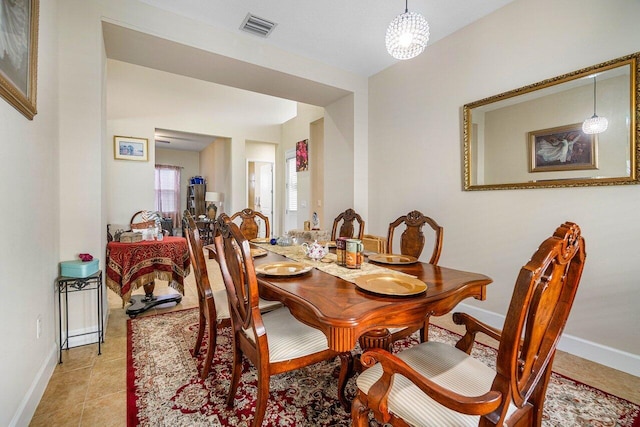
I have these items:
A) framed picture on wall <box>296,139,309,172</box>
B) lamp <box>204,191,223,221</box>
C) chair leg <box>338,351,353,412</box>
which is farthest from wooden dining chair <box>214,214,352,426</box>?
lamp <box>204,191,223,221</box>

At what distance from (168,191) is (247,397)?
9.31 metres

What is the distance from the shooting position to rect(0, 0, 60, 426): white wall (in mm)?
1246

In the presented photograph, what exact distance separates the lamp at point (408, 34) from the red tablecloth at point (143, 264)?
2.58m

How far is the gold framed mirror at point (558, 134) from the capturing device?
6.17 ft

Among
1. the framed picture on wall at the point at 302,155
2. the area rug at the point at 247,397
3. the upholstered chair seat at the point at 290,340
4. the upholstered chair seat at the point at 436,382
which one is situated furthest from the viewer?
the framed picture on wall at the point at 302,155

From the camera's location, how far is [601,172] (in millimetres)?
1983

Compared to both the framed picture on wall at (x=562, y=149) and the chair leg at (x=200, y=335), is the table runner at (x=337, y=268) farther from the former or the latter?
the framed picture on wall at (x=562, y=149)

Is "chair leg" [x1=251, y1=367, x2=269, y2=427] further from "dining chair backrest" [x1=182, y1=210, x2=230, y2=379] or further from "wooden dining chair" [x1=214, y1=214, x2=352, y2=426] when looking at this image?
"dining chair backrest" [x1=182, y1=210, x2=230, y2=379]

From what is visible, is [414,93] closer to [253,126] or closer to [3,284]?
[3,284]

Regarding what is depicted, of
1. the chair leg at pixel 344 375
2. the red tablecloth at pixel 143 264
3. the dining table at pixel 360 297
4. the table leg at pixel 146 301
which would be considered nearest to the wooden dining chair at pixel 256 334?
the chair leg at pixel 344 375

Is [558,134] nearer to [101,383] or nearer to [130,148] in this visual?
[101,383]

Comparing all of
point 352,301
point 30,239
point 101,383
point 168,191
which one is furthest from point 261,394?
point 168,191

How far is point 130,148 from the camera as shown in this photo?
561 centimetres

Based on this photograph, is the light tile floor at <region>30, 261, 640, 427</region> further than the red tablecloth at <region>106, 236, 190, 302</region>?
No
